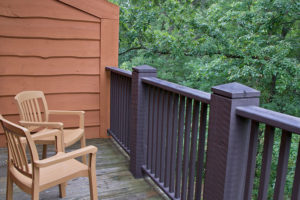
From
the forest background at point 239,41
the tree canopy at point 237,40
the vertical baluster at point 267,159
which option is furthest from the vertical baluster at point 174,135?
the tree canopy at point 237,40

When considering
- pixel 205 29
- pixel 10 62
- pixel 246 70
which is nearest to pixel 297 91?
pixel 246 70

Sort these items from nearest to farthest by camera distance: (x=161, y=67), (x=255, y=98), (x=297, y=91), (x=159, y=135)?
(x=255, y=98)
(x=159, y=135)
(x=297, y=91)
(x=161, y=67)

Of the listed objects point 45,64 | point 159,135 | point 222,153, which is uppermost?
point 45,64

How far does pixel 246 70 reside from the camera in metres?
7.11

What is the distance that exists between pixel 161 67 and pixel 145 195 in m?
9.08

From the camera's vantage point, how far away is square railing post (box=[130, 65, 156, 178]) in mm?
2604

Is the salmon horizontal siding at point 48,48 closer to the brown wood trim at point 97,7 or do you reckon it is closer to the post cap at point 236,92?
the brown wood trim at point 97,7

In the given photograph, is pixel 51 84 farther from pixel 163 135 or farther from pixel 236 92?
pixel 236 92

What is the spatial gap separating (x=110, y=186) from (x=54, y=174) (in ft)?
2.73

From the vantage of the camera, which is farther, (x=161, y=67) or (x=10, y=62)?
(x=161, y=67)

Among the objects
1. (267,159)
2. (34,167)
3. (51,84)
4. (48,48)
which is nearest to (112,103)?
(51,84)

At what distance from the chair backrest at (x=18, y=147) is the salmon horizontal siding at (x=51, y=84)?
5.71 ft

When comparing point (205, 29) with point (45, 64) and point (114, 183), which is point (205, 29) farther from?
point (114, 183)

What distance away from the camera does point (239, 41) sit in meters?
7.80
